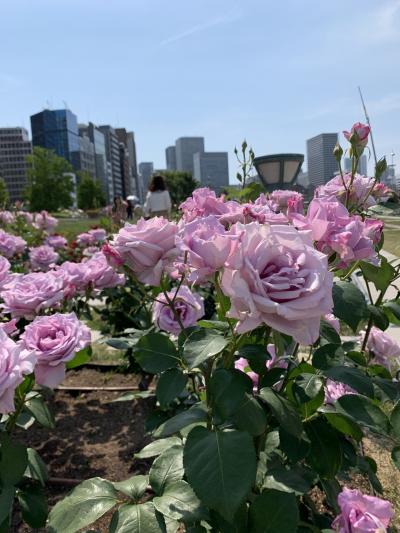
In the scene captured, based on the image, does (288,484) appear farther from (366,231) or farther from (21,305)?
(21,305)

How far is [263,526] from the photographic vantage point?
31.9 inches

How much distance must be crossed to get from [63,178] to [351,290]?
176 ft

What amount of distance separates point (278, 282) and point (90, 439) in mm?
2018

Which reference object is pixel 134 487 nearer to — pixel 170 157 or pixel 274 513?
pixel 274 513

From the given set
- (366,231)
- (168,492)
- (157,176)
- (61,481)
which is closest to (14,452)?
(168,492)

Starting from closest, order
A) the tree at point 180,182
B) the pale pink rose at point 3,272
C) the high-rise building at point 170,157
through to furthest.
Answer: the pale pink rose at point 3,272
the tree at point 180,182
the high-rise building at point 170,157

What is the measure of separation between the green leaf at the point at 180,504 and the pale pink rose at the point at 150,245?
0.38m

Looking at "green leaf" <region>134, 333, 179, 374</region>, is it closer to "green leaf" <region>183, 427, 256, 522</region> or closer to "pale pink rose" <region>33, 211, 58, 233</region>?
"green leaf" <region>183, 427, 256, 522</region>

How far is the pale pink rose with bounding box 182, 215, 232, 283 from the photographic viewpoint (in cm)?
72

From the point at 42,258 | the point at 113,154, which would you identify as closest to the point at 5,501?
the point at 42,258

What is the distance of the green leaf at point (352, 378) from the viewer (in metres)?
0.80

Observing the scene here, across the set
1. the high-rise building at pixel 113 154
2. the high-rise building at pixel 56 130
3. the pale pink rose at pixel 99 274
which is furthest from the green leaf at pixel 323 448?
the high-rise building at pixel 113 154

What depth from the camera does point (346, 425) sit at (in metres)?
0.87

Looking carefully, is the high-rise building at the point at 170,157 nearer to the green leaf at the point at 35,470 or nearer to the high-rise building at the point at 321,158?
the high-rise building at the point at 321,158
